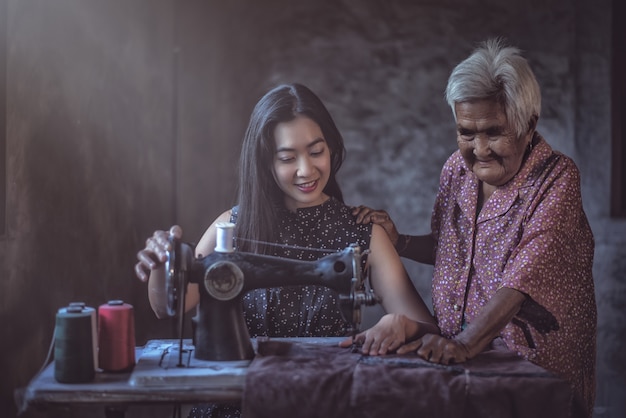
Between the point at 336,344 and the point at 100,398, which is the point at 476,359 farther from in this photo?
the point at 100,398

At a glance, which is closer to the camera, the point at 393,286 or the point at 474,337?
the point at 474,337

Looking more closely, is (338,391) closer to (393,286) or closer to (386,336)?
(386,336)

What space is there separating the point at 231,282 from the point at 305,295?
62 cm

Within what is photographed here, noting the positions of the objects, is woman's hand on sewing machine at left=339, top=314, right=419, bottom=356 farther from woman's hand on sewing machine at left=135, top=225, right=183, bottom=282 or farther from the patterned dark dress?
woman's hand on sewing machine at left=135, top=225, right=183, bottom=282

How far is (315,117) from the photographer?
8.49 ft

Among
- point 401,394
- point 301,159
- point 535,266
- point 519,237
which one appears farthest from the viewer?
point 301,159

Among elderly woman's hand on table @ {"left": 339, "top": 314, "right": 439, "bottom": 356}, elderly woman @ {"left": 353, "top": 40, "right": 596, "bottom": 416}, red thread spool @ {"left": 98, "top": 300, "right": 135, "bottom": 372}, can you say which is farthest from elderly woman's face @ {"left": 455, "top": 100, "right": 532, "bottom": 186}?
red thread spool @ {"left": 98, "top": 300, "right": 135, "bottom": 372}

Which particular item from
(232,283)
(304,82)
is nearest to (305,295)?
(232,283)

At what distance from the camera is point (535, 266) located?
88.0 inches

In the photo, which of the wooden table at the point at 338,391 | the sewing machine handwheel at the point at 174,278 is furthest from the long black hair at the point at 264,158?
the wooden table at the point at 338,391

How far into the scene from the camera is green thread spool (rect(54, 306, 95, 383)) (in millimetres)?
1803

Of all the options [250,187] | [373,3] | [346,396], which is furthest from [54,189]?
[373,3]

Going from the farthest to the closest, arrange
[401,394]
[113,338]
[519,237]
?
[519,237]
[113,338]
[401,394]

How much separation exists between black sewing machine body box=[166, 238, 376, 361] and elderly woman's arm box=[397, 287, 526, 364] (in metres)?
0.19
